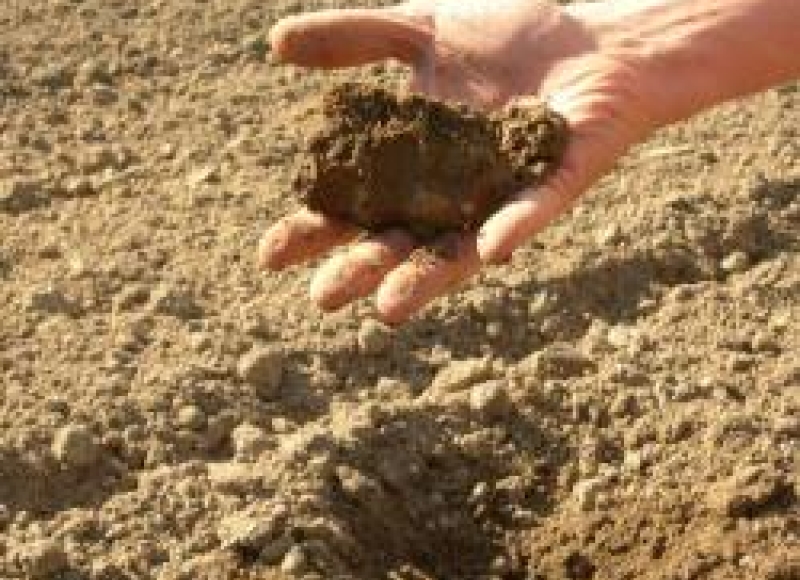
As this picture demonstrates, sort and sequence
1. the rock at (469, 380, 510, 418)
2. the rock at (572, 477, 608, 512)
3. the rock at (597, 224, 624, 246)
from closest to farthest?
the rock at (572, 477, 608, 512) < the rock at (469, 380, 510, 418) < the rock at (597, 224, 624, 246)

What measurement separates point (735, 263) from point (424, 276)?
95 cm

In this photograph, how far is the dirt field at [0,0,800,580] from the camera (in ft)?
8.79

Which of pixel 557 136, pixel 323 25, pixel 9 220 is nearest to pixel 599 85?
pixel 557 136

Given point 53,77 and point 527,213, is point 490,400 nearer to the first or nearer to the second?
point 527,213

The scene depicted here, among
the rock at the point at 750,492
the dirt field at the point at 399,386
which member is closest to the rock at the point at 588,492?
the dirt field at the point at 399,386

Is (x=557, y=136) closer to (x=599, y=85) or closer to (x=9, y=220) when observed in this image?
(x=599, y=85)

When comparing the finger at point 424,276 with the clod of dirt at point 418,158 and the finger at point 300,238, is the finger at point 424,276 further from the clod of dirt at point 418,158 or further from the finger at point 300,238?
the finger at point 300,238

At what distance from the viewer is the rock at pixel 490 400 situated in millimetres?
2906

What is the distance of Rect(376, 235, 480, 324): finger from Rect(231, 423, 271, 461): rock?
16.8 inches

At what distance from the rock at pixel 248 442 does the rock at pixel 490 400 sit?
371mm

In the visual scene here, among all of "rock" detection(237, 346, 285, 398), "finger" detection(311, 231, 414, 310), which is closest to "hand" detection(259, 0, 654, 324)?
"finger" detection(311, 231, 414, 310)

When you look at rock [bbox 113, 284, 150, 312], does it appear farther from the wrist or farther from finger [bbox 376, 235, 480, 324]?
the wrist

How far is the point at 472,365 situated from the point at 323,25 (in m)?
0.67

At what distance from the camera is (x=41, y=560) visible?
101 inches
